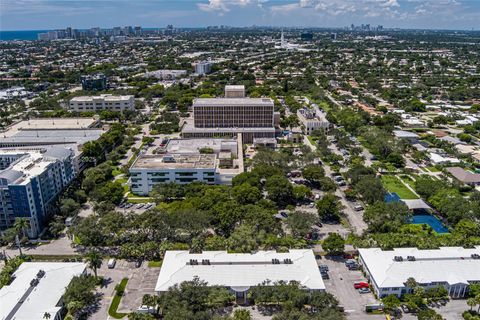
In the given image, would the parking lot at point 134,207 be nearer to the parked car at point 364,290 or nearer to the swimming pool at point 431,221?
the parked car at point 364,290

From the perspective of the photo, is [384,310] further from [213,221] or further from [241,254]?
[213,221]

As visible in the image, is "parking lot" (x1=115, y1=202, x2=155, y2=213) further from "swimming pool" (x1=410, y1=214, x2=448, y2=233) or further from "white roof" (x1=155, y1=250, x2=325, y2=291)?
"swimming pool" (x1=410, y1=214, x2=448, y2=233)

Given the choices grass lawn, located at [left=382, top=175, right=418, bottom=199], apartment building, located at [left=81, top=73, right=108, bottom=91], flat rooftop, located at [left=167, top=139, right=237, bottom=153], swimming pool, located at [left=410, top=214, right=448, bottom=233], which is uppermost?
apartment building, located at [left=81, top=73, right=108, bottom=91]

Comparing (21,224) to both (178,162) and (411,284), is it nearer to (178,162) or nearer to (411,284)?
(178,162)

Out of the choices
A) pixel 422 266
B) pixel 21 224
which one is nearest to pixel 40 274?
pixel 21 224

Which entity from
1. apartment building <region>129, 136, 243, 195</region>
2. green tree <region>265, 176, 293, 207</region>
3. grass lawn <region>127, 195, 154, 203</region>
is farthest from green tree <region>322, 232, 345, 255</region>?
grass lawn <region>127, 195, 154, 203</region>

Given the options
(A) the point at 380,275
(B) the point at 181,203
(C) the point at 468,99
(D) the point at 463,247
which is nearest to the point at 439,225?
(D) the point at 463,247

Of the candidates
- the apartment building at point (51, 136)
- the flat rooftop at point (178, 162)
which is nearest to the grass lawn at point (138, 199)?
the flat rooftop at point (178, 162)
